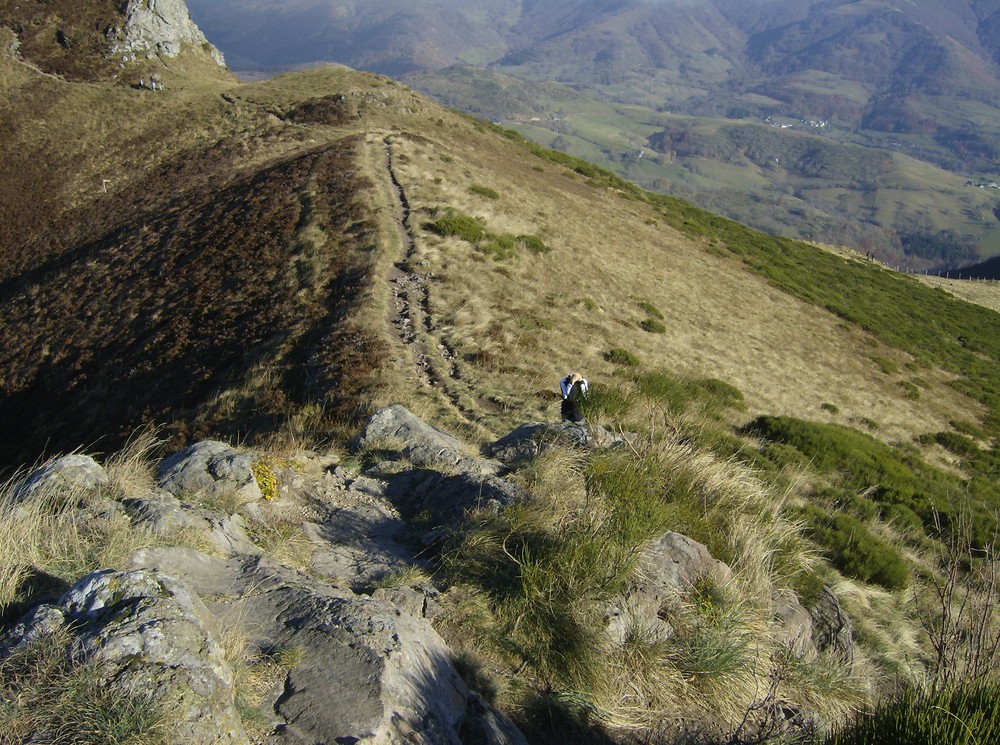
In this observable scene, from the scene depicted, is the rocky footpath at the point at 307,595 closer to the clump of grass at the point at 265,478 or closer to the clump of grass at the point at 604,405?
the clump of grass at the point at 265,478

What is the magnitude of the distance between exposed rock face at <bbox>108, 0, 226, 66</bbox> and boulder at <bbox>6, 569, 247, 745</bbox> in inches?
2804

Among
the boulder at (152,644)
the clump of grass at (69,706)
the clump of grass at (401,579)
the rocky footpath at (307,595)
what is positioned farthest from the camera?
the clump of grass at (401,579)

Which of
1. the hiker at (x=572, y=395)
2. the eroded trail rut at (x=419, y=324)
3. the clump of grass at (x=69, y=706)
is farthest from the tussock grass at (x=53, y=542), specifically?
the eroded trail rut at (x=419, y=324)

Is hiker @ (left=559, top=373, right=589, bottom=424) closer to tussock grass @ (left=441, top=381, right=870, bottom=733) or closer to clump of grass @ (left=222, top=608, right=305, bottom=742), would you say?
tussock grass @ (left=441, top=381, right=870, bottom=733)

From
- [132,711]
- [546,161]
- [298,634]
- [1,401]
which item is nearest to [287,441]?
[298,634]

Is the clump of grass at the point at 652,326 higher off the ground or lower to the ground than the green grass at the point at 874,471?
higher

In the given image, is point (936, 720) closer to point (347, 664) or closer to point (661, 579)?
point (661, 579)

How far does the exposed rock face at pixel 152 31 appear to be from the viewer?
2350 inches

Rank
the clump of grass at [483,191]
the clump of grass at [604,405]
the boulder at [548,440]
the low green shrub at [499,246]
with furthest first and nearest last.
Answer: the clump of grass at [483,191] → the low green shrub at [499,246] → the clump of grass at [604,405] → the boulder at [548,440]

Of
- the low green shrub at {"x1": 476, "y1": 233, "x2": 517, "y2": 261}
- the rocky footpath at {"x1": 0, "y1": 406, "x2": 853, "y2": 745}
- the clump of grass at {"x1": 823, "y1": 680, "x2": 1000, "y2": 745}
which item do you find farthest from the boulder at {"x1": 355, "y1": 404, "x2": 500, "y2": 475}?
the low green shrub at {"x1": 476, "y1": 233, "x2": 517, "y2": 261}

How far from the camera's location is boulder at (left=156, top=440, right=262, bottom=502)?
701 cm

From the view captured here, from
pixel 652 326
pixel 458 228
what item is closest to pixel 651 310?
pixel 652 326

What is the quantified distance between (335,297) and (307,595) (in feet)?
50.8

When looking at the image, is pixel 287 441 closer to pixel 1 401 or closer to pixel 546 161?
pixel 1 401
